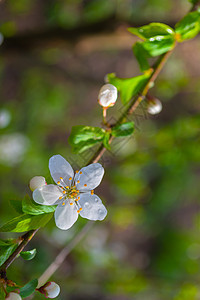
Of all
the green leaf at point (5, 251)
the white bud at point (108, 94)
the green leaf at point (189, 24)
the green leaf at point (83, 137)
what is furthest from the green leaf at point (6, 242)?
the green leaf at point (189, 24)

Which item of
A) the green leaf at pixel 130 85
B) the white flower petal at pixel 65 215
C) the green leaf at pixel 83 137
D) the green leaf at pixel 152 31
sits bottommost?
the white flower petal at pixel 65 215

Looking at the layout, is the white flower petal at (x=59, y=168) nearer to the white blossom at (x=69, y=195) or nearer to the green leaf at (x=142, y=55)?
the white blossom at (x=69, y=195)

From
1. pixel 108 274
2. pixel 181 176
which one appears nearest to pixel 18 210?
pixel 108 274

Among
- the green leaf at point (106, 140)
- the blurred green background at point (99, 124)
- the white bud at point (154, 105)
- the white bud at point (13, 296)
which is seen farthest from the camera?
the blurred green background at point (99, 124)

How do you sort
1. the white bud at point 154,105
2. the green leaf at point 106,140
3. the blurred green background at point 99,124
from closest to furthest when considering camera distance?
the green leaf at point 106,140
the white bud at point 154,105
the blurred green background at point 99,124

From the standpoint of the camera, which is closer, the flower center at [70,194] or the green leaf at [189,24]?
the flower center at [70,194]

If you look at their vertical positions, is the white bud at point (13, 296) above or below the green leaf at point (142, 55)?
below

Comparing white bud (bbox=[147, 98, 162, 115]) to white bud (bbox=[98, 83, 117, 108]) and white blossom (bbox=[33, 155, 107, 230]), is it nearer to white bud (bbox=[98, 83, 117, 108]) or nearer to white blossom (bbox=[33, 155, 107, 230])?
white bud (bbox=[98, 83, 117, 108])
